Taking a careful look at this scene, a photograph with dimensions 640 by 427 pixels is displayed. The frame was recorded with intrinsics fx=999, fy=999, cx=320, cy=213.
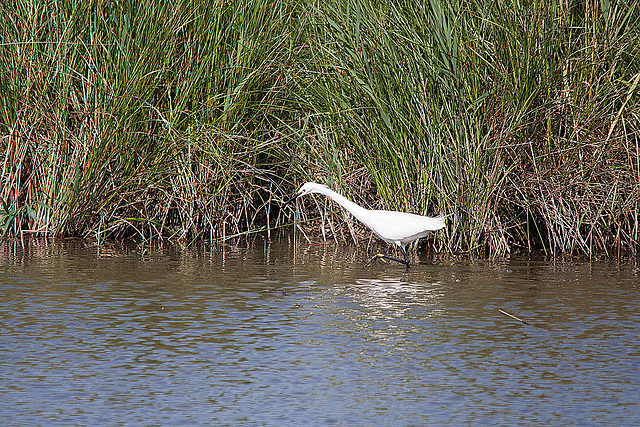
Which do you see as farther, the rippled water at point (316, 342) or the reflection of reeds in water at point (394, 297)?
the reflection of reeds in water at point (394, 297)

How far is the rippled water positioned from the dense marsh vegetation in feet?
2.27

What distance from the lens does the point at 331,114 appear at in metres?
7.81

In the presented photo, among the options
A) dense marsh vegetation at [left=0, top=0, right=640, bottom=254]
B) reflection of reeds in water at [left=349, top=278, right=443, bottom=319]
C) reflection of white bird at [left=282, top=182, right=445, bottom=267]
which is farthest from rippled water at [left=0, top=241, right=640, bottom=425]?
dense marsh vegetation at [left=0, top=0, right=640, bottom=254]

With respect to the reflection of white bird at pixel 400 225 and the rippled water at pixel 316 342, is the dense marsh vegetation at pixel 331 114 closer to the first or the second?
the reflection of white bird at pixel 400 225

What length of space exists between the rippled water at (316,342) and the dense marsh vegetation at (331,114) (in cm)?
69

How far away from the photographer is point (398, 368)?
443 cm

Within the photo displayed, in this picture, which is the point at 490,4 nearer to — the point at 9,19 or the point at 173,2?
the point at 173,2

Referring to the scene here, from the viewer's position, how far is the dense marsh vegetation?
7.39 m

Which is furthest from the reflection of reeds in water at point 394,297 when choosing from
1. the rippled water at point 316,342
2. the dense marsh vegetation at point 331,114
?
the dense marsh vegetation at point 331,114

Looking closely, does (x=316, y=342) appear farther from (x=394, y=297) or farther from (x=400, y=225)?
(x=400, y=225)

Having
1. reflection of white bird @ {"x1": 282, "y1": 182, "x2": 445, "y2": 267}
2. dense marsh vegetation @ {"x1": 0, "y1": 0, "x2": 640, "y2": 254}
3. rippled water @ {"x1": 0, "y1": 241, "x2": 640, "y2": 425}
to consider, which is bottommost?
rippled water @ {"x1": 0, "y1": 241, "x2": 640, "y2": 425}

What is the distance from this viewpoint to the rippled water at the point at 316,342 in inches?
152

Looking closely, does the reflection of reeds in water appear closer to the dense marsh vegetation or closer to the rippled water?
the rippled water

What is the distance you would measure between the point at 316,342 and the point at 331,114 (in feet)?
10.7
